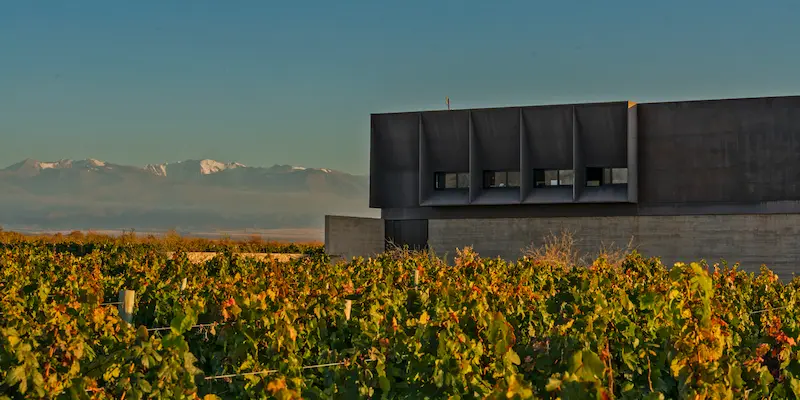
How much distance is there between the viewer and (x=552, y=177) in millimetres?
34000

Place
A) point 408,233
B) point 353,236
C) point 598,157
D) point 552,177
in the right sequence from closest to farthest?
point 598,157, point 552,177, point 353,236, point 408,233

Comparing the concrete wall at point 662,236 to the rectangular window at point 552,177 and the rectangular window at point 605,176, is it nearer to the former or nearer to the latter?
the rectangular window at point 605,176

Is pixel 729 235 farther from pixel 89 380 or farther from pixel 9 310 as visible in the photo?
pixel 89 380

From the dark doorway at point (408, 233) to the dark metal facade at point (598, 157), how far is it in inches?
9.3

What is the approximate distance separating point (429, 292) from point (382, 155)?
997 inches

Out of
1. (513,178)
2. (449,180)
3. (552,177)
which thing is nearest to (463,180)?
(449,180)

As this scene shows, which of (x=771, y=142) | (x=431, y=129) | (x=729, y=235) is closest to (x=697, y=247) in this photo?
(x=729, y=235)

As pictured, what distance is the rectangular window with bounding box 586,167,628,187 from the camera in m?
33.0

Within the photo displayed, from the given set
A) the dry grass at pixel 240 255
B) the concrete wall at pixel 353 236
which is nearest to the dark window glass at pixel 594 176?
the concrete wall at pixel 353 236

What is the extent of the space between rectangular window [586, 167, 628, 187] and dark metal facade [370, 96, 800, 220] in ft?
0.92

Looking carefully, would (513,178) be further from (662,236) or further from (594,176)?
(662,236)

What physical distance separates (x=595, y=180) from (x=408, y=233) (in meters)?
6.65

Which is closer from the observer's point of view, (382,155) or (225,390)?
(225,390)

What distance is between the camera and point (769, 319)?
10.5 metres
